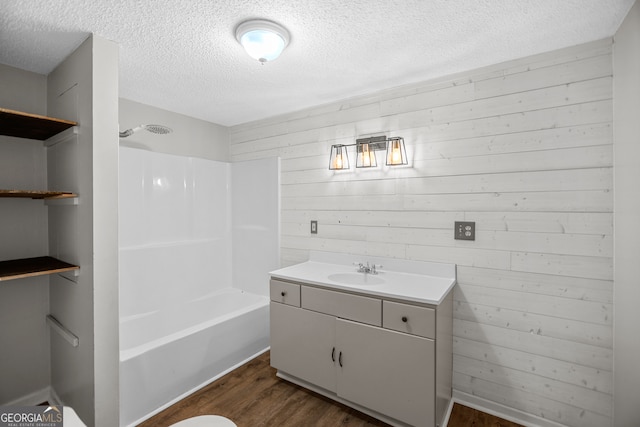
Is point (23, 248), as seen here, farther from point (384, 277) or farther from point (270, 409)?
point (384, 277)

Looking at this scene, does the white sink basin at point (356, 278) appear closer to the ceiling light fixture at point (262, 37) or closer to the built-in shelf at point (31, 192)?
the ceiling light fixture at point (262, 37)

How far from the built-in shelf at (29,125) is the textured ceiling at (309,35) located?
0.45m

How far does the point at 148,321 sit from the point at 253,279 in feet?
3.40

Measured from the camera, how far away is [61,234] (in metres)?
2.02

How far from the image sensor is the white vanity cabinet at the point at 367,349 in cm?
175

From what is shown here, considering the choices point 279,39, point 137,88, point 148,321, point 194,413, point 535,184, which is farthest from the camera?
point 148,321

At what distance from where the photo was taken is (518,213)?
1900 mm

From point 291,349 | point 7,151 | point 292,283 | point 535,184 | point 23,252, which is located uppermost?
point 7,151

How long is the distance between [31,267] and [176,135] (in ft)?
5.46

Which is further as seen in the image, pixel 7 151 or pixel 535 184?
pixel 7 151

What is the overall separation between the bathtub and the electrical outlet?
5.83ft

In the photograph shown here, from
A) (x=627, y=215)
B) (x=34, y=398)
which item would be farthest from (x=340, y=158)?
(x=34, y=398)

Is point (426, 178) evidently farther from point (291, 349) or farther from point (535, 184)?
point (291, 349)

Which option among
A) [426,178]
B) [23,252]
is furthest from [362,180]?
[23,252]
